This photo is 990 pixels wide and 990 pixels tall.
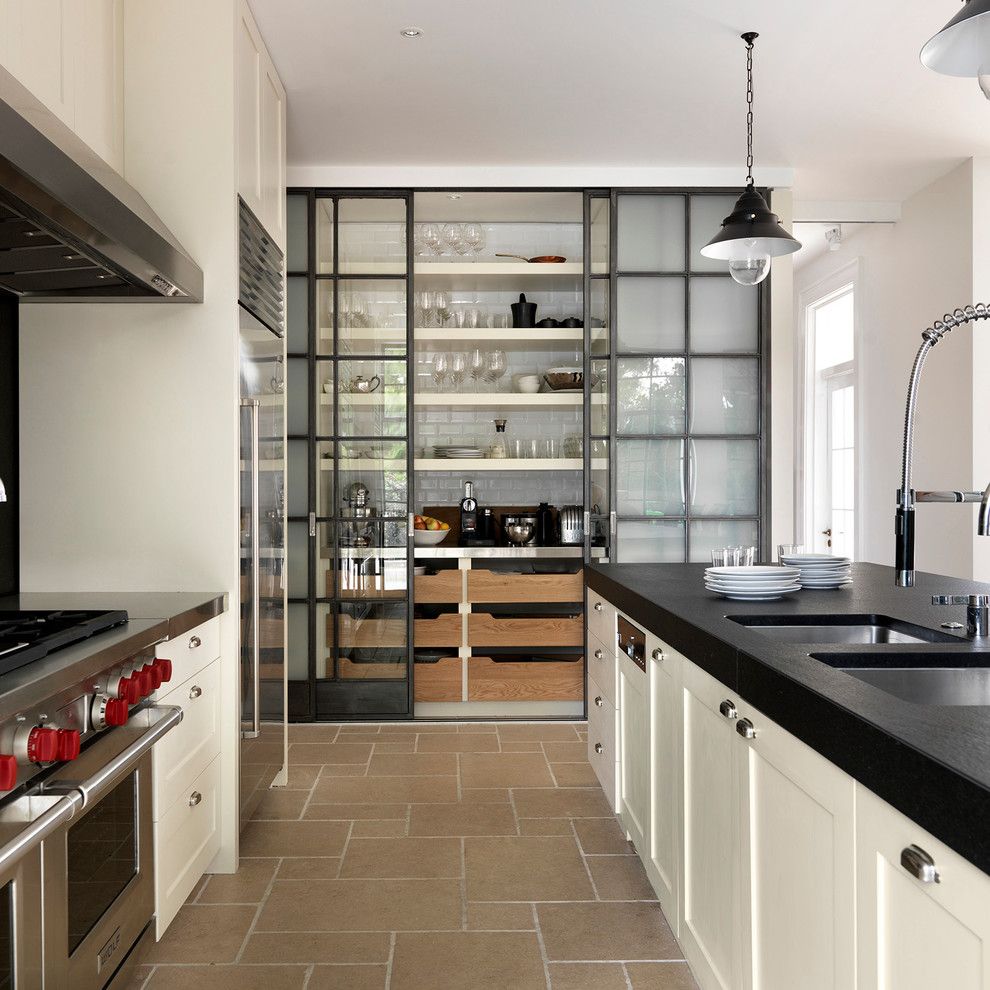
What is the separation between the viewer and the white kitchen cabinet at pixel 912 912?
939 mm

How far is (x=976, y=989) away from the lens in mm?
932

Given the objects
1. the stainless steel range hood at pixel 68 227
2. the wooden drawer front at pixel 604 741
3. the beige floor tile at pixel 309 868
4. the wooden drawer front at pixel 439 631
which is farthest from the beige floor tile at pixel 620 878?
the stainless steel range hood at pixel 68 227

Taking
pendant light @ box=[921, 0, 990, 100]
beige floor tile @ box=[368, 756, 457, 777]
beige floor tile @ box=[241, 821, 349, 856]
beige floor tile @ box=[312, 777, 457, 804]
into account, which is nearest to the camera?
pendant light @ box=[921, 0, 990, 100]

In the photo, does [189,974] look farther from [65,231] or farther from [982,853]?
[982,853]

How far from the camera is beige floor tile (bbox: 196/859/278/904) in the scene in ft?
8.96

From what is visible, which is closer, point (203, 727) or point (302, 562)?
point (203, 727)

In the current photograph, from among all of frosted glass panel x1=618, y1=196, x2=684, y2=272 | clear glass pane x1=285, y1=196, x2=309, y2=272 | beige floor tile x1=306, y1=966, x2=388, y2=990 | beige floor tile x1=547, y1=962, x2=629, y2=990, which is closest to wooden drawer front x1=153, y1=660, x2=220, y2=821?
beige floor tile x1=306, y1=966, x2=388, y2=990

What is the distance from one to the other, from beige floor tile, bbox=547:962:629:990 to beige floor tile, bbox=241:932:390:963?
1.41ft

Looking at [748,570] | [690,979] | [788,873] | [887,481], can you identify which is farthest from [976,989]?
[887,481]

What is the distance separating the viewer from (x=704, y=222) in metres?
4.85

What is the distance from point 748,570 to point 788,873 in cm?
118

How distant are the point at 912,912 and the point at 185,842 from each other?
77.9 inches

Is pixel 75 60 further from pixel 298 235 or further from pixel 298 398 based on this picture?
pixel 298 398

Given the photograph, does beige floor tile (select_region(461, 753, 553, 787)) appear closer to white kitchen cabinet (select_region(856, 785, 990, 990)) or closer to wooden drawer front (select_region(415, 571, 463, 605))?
wooden drawer front (select_region(415, 571, 463, 605))
